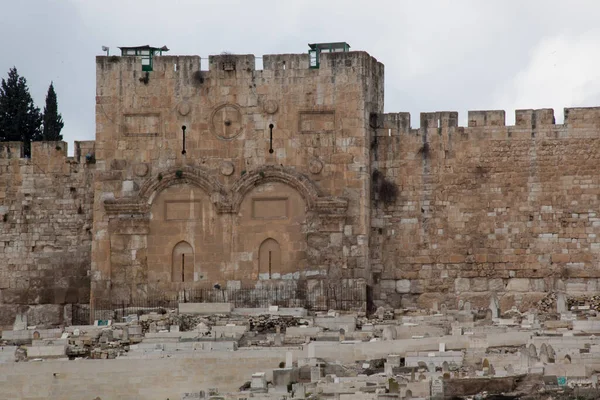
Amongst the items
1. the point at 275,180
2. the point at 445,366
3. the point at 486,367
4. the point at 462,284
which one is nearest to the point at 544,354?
the point at 486,367

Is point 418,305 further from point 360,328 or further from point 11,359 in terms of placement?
point 11,359

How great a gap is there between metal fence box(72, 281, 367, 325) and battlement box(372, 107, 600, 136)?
3.57 meters

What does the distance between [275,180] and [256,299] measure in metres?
2.54

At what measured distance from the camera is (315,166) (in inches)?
1686

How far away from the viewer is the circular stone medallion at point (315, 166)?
4281 cm

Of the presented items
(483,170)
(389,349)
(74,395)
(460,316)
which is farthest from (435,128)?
(74,395)

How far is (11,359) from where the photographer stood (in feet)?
122

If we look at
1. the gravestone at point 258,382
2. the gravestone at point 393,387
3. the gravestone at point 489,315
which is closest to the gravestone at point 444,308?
the gravestone at point 489,315

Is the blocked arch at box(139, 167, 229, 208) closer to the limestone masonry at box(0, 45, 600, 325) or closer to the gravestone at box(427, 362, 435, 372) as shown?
the limestone masonry at box(0, 45, 600, 325)

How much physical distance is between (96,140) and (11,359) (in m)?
7.78

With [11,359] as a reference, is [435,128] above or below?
above

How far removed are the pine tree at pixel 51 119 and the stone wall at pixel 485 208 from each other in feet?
35.1

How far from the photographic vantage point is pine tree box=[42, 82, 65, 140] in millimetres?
50750

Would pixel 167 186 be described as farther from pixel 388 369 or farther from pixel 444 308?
pixel 388 369
